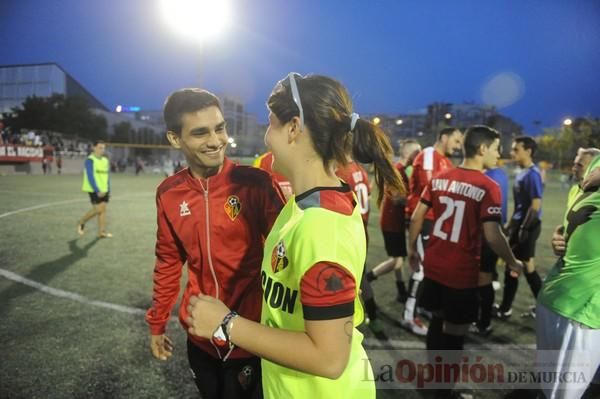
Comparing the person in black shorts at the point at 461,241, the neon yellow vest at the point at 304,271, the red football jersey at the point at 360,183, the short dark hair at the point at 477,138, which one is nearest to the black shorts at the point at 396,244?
the red football jersey at the point at 360,183

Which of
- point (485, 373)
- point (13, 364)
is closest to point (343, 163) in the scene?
point (485, 373)

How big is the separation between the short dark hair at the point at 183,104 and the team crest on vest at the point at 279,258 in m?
1.35

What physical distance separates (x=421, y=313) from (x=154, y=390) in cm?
355

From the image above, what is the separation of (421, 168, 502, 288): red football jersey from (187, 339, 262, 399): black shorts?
1.97m

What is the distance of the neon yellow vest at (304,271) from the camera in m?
1.21

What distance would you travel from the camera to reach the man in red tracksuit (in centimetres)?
221

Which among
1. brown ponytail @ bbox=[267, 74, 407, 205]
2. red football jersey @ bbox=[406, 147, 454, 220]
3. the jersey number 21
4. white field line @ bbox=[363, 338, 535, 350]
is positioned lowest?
white field line @ bbox=[363, 338, 535, 350]

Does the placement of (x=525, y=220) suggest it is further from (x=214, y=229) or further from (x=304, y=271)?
(x=304, y=271)

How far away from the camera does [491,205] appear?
324 cm

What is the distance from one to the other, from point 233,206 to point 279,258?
36.6 inches

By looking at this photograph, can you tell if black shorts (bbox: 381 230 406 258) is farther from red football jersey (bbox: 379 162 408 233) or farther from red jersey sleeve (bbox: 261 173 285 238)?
red jersey sleeve (bbox: 261 173 285 238)

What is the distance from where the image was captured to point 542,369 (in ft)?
8.73

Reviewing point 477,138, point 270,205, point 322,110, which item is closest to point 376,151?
point 322,110

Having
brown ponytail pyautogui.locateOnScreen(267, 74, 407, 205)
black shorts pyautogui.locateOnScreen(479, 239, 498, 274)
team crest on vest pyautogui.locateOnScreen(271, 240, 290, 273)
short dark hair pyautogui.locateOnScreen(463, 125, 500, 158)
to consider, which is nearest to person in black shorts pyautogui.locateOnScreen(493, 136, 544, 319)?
black shorts pyautogui.locateOnScreen(479, 239, 498, 274)
